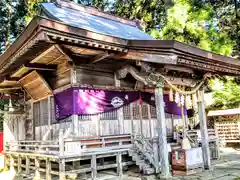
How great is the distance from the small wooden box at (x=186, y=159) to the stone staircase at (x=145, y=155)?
Answer: 2.20ft

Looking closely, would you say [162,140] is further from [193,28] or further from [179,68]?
[193,28]

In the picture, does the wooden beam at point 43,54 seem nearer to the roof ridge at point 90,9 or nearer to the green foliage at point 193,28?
the roof ridge at point 90,9

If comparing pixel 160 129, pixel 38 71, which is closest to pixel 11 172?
pixel 38 71

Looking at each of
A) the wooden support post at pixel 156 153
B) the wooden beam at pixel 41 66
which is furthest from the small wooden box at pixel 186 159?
the wooden beam at pixel 41 66

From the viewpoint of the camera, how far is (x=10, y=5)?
2408 centimetres

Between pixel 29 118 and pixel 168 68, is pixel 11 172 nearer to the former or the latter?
pixel 29 118

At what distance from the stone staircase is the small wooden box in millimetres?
670

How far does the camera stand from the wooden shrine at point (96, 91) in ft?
22.2

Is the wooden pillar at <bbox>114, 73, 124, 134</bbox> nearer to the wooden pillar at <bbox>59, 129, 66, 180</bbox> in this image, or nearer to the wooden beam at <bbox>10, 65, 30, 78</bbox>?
the wooden pillar at <bbox>59, 129, 66, 180</bbox>

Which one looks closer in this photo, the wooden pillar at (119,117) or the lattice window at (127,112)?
the wooden pillar at (119,117)

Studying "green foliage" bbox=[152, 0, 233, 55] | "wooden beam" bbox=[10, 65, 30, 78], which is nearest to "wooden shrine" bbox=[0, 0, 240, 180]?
"wooden beam" bbox=[10, 65, 30, 78]

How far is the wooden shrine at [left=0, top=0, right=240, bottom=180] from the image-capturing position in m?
6.76

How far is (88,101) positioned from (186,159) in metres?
3.57

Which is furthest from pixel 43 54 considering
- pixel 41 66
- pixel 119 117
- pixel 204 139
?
pixel 204 139
